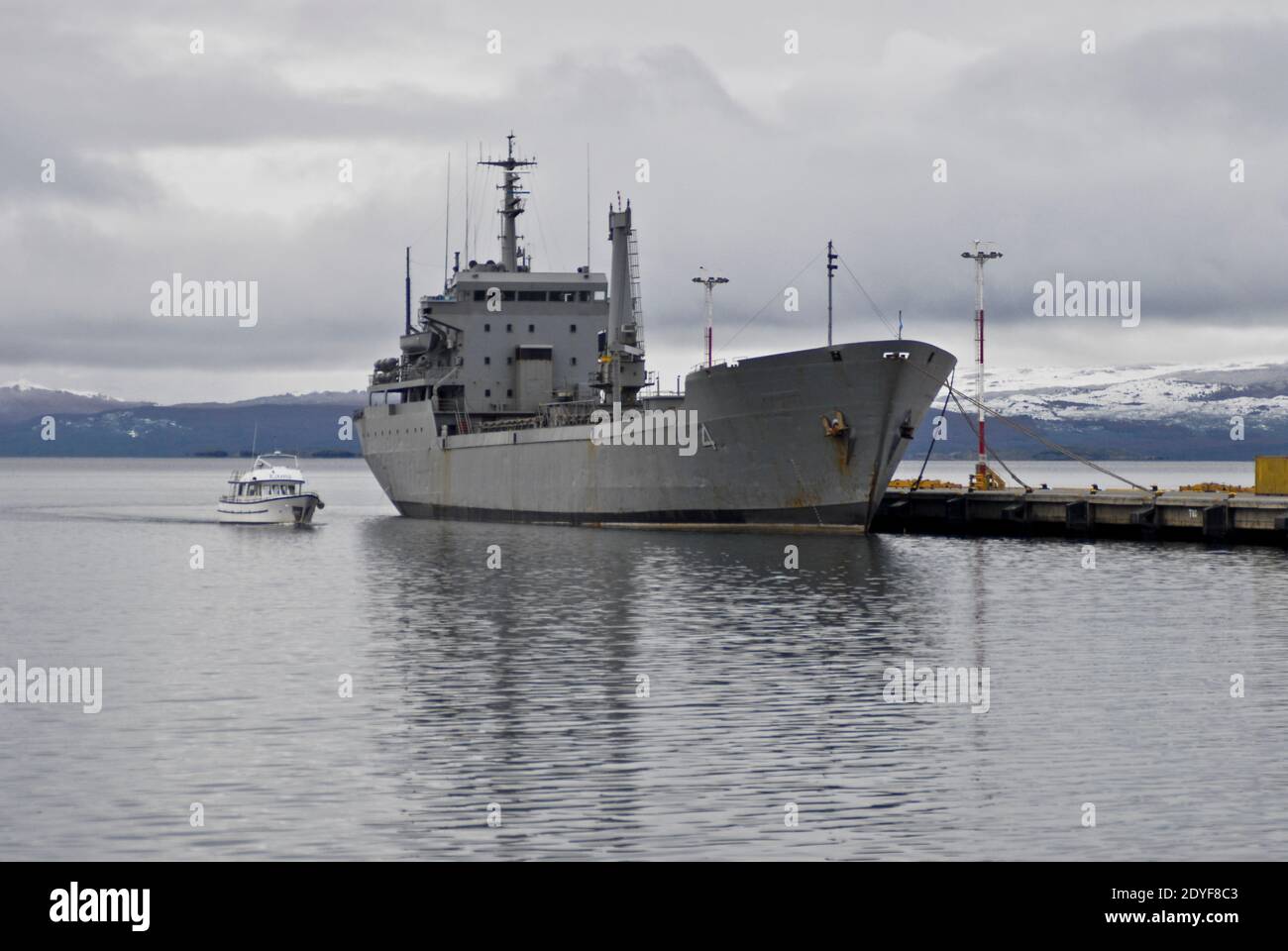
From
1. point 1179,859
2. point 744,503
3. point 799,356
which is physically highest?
point 799,356

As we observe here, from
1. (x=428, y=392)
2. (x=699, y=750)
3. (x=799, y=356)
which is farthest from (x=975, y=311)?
(x=699, y=750)

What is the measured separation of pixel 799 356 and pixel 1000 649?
23239 mm

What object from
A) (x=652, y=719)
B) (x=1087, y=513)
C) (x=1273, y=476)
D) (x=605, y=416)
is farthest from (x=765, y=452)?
(x=652, y=719)

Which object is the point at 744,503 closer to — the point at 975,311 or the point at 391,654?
the point at 975,311

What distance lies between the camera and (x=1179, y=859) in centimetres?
1510

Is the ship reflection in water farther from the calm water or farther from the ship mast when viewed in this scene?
the ship mast

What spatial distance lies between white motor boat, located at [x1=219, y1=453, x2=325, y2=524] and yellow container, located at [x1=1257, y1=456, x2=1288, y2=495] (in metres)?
40.4

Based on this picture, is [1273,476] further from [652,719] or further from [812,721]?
[652,719]

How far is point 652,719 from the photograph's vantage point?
857 inches

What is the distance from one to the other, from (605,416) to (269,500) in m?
21.4

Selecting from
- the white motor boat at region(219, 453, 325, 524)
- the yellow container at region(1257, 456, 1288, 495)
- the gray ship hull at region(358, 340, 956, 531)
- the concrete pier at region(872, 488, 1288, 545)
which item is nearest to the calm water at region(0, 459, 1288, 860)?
the gray ship hull at region(358, 340, 956, 531)

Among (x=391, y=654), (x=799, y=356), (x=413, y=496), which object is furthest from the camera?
(x=413, y=496)

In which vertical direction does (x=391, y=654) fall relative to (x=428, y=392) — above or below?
below
